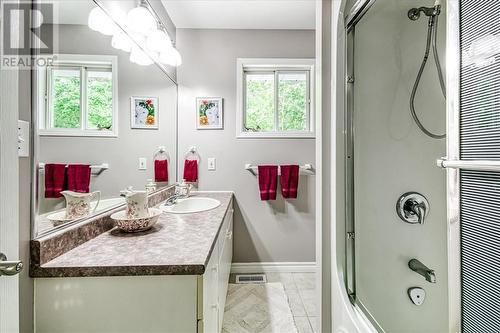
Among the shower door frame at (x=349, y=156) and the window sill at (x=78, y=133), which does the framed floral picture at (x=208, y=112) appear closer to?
the window sill at (x=78, y=133)

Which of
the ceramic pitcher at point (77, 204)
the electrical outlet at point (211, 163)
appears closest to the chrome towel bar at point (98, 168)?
the ceramic pitcher at point (77, 204)

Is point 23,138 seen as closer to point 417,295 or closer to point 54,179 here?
point 54,179

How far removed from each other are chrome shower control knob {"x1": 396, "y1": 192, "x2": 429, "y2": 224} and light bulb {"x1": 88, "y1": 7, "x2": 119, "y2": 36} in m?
1.87

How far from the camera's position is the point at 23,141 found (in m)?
0.80

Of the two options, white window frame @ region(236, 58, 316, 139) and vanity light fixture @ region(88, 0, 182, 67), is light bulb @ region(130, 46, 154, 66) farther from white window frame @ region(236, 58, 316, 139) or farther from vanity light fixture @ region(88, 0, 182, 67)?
white window frame @ region(236, 58, 316, 139)

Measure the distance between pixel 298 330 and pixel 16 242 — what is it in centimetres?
173

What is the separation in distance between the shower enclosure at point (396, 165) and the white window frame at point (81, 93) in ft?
4.34

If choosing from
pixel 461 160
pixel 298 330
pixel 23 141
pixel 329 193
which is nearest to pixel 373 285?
pixel 329 193

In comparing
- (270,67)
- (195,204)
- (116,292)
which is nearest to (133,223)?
(116,292)

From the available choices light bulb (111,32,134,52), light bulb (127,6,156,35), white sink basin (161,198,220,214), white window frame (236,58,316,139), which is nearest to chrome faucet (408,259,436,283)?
white sink basin (161,198,220,214)

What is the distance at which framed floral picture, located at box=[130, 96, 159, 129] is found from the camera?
5.62 ft

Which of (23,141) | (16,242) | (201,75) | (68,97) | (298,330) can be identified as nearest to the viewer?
(16,242)

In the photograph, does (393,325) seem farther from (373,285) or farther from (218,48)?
(218,48)

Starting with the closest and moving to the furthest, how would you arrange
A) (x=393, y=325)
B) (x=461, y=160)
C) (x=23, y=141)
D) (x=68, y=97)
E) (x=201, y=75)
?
1. (x=461, y=160)
2. (x=23, y=141)
3. (x=68, y=97)
4. (x=393, y=325)
5. (x=201, y=75)
